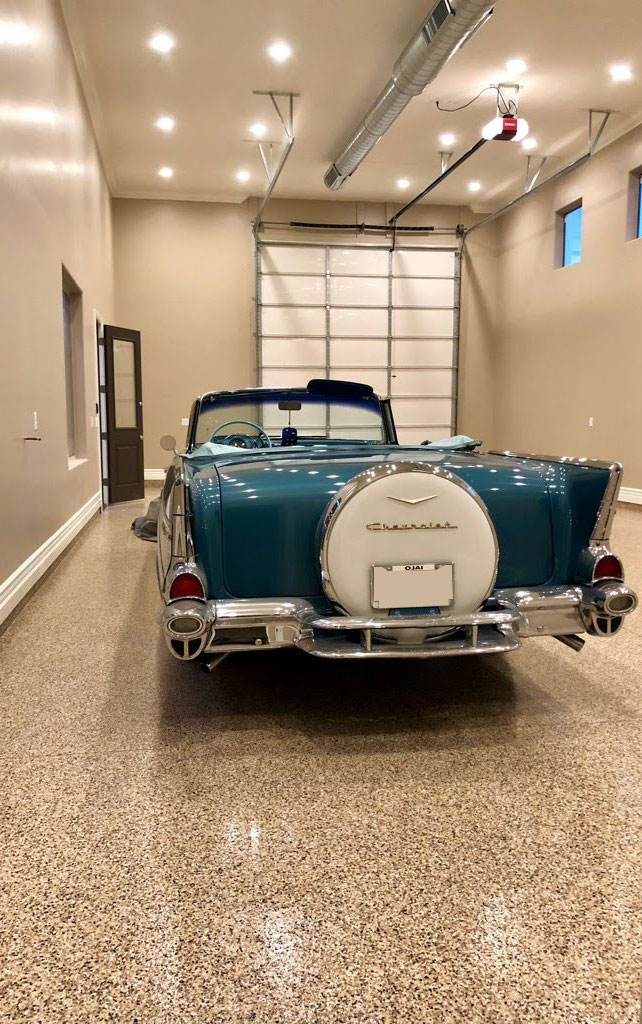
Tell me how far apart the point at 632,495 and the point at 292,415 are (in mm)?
6442

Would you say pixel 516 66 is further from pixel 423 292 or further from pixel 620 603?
pixel 620 603

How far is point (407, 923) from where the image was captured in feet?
4.50

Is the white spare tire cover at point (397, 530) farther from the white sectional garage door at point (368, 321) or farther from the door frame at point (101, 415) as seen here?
the white sectional garage door at point (368, 321)

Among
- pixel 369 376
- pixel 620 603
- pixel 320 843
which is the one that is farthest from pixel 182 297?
pixel 320 843

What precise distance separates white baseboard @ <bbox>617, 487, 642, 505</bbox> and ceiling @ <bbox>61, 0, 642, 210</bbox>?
4647mm

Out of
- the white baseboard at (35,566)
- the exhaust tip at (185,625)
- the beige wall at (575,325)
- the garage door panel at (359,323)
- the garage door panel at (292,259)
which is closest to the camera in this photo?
the exhaust tip at (185,625)

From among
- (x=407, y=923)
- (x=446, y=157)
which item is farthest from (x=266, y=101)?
(x=407, y=923)

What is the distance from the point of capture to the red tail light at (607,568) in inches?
90.6

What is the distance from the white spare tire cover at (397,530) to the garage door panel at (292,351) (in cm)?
1037

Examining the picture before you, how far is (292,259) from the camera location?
12.0 metres

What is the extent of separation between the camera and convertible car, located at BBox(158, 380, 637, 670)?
2072mm

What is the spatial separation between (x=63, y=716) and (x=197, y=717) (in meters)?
0.49

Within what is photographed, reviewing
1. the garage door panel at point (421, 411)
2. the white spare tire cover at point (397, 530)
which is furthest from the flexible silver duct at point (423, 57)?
the white spare tire cover at point (397, 530)

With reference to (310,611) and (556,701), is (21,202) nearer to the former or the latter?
(310,611)
